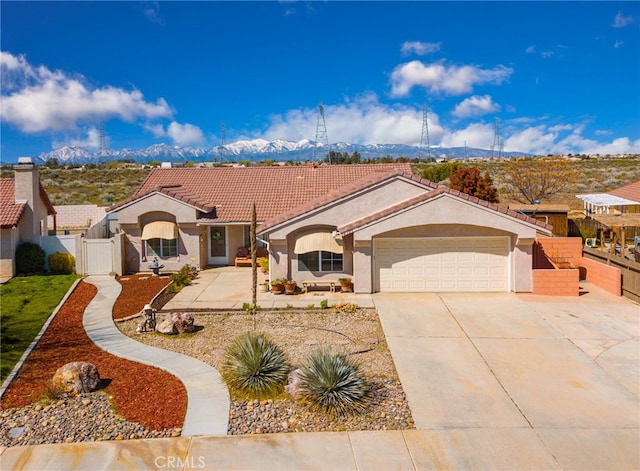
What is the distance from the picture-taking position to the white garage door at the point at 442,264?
20.8m

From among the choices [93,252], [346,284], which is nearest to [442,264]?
[346,284]

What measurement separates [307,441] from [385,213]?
41.2ft

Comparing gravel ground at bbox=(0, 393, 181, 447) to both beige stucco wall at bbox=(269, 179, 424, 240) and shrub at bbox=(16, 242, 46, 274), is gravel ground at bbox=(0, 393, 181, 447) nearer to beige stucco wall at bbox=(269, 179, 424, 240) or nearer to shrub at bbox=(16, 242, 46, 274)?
beige stucco wall at bbox=(269, 179, 424, 240)

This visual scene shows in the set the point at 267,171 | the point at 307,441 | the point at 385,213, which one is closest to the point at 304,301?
the point at 385,213

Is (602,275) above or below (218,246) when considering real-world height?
below

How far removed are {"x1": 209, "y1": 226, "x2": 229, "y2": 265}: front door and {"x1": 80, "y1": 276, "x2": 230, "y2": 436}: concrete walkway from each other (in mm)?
8974

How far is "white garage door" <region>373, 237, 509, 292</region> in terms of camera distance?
20766 mm

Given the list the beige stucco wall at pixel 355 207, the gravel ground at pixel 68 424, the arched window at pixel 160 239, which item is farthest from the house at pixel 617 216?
the arched window at pixel 160 239

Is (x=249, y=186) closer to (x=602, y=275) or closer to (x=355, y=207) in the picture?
(x=355, y=207)

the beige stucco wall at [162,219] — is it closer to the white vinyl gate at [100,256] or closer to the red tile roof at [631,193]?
the white vinyl gate at [100,256]

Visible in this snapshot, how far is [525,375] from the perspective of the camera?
1221cm

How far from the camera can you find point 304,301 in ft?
65.4

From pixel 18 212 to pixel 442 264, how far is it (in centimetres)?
2209

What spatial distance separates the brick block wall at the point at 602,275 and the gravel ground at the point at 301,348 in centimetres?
1094
